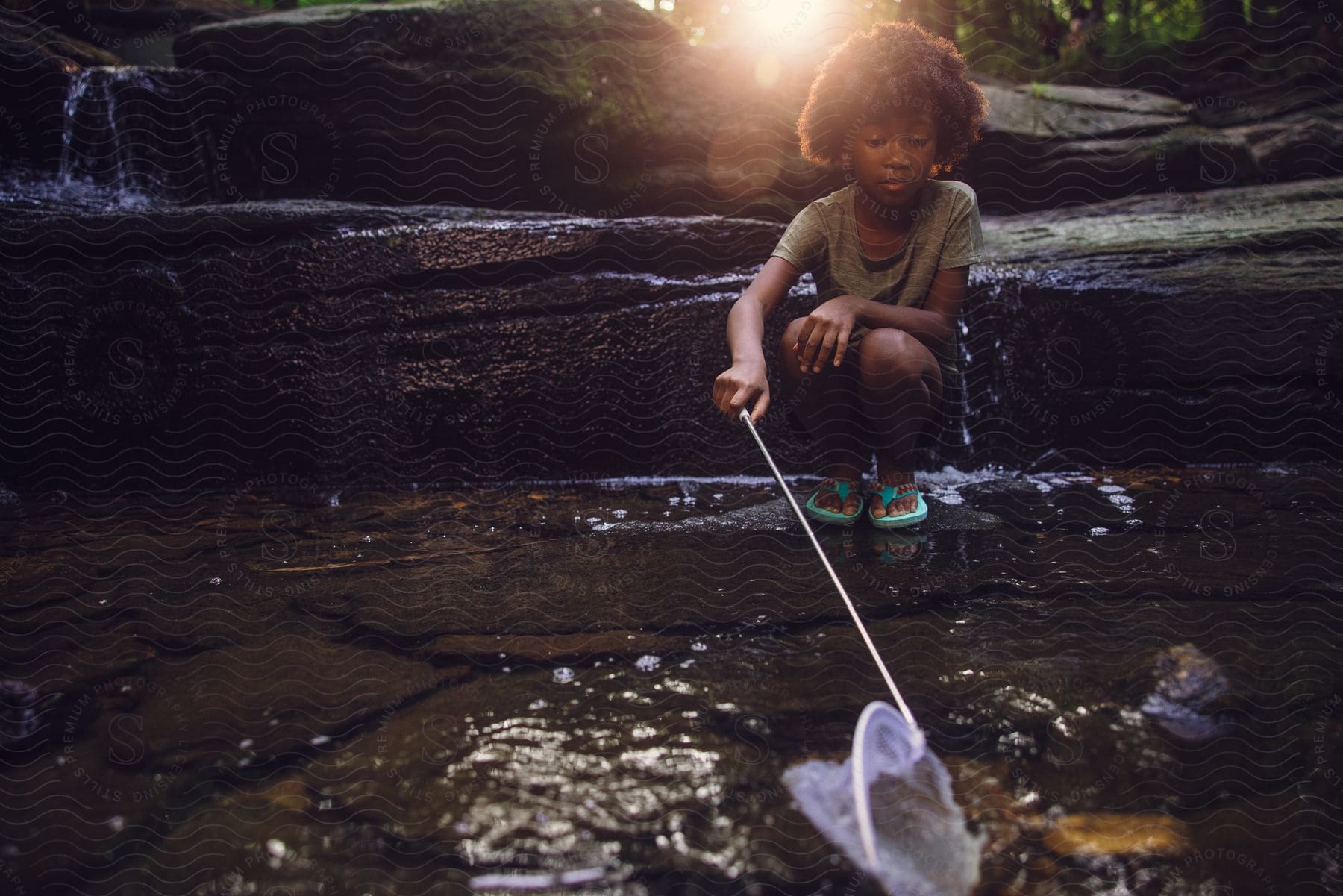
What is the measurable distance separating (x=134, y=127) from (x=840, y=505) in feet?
18.3

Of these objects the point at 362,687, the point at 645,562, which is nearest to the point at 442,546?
the point at 645,562

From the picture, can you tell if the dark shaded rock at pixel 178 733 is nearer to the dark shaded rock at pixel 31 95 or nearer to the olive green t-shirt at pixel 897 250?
the olive green t-shirt at pixel 897 250

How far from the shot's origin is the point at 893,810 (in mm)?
1365

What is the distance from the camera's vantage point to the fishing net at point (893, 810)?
1269 mm

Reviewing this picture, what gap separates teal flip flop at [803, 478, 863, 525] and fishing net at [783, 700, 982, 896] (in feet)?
4.67

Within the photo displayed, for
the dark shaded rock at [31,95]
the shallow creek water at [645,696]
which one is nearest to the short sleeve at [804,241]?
the shallow creek water at [645,696]

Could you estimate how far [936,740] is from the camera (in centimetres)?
169

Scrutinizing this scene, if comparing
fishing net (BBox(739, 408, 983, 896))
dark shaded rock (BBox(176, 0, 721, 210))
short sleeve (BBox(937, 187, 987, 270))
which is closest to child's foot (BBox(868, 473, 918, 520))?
short sleeve (BBox(937, 187, 987, 270))

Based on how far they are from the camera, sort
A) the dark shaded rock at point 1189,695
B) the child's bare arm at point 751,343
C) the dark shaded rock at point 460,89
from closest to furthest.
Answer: the dark shaded rock at point 1189,695, the child's bare arm at point 751,343, the dark shaded rock at point 460,89

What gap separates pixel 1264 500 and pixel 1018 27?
22.4ft

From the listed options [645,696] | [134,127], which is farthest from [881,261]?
[134,127]

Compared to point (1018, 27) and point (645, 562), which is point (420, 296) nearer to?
point (645, 562)

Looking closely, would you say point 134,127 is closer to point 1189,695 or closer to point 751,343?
point 751,343

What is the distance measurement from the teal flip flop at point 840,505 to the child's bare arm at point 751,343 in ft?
2.41
